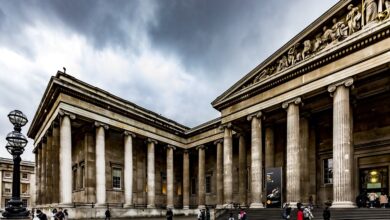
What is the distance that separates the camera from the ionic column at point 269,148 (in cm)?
3034

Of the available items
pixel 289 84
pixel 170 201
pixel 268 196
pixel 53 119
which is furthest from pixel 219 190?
pixel 53 119

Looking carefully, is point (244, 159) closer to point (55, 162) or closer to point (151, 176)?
point (151, 176)

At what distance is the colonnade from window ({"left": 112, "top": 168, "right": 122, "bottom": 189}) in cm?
Result: 167

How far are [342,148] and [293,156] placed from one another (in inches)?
162

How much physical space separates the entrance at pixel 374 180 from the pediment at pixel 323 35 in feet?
33.6

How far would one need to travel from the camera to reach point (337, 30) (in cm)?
2239

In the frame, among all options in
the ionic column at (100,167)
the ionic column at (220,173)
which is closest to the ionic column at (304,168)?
the ionic column at (220,173)

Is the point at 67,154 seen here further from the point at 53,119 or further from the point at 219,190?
the point at 219,190

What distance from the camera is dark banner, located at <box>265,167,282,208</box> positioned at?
24641 millimetres

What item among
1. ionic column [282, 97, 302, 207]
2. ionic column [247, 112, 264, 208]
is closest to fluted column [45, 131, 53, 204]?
ionic column [247, 112, 264, 208]

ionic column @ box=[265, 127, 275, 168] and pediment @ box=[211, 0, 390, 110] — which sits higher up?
pediment @ box=[211, 0, 390, 110]

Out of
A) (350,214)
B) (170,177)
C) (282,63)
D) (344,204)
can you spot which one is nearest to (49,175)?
(170,177)

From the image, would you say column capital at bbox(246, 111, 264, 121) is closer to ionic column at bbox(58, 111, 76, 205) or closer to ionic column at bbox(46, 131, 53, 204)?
ionic column at bbox(58, 111, 76, 205)

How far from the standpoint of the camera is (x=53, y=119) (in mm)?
32281
